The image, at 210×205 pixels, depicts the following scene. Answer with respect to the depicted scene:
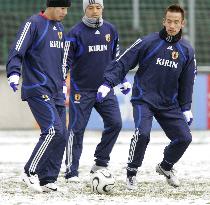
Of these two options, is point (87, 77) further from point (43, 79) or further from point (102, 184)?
point (102, 184)

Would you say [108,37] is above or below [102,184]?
above

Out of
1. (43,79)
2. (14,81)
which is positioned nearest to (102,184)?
(43,79)

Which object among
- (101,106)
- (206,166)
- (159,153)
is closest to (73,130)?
(101,106)

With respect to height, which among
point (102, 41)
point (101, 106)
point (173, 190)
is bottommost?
point (173, 190)

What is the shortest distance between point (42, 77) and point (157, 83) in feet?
4.11

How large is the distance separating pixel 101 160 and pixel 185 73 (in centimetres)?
145

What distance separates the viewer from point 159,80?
341 inches

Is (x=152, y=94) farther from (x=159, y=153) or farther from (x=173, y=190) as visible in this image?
(x=159, y=153)

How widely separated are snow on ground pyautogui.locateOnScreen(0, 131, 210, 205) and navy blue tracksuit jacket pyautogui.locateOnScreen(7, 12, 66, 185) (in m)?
0.41

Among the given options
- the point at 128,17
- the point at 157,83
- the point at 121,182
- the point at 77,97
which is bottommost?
the point at 121,182

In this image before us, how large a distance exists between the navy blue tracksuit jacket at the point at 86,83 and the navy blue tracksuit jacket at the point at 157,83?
0.56 meters

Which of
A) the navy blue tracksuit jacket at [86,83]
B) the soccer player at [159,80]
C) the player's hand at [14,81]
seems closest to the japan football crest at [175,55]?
the soccer player at [159,80]

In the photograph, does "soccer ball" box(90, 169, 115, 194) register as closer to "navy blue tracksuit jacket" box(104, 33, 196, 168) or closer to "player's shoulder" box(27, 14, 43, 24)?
"navy blue tracksuit jacket" box(104, 33, 196, 168)

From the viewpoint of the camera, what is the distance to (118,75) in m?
8.67
